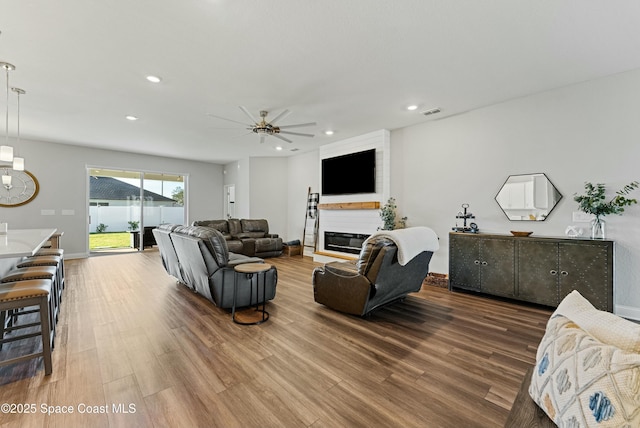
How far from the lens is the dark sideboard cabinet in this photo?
3.09 metres

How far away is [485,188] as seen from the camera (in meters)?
4.27

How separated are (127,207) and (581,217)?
32.9 ft

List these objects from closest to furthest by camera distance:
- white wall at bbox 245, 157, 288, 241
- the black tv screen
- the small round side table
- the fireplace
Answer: the small round side table → the black tv screen → the fireplace → white wall at bbox 245, 157, 288, 241

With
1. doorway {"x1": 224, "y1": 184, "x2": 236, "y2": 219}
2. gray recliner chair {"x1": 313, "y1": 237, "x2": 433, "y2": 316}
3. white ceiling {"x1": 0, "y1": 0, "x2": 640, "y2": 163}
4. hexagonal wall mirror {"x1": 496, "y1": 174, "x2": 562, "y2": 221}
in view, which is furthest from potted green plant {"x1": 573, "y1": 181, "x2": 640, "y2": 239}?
doorway {"x1": 224, "y1": 184, "x2": 236, "y2": 219}

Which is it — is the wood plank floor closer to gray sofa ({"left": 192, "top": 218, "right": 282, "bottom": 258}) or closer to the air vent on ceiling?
the air vent on ceiling

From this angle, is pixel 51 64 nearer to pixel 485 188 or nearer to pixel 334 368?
pixel 334 368

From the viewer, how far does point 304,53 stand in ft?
9.27

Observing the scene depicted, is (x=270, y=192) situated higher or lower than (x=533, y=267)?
higher

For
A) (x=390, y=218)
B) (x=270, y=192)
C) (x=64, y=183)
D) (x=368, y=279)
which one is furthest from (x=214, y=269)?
(x=64, y=183)

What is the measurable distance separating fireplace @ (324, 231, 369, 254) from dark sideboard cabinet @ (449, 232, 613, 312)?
2.12 m

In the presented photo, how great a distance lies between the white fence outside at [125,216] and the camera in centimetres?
729

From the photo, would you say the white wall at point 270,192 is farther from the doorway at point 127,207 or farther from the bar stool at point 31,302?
the bar stool at point 31,302

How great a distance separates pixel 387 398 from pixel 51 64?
4.76 metres

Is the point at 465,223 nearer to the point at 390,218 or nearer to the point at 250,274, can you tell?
the point at 390,218
